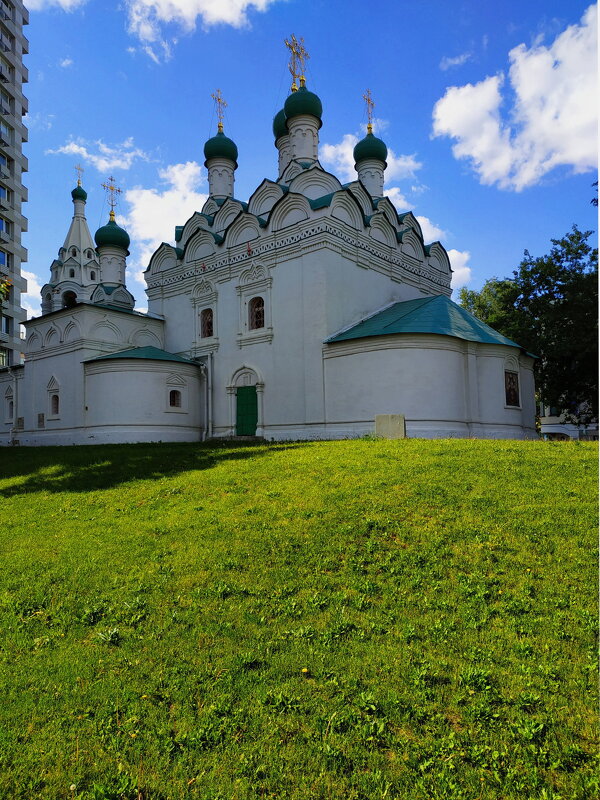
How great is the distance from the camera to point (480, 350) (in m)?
16.9

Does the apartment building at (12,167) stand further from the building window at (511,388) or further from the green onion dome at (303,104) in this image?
the building window at (511,388)

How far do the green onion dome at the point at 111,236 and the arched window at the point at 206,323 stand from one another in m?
7.04

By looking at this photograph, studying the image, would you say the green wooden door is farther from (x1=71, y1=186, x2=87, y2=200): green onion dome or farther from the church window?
(x1=71, y1=186, x2=87, y2=200): green onion dome

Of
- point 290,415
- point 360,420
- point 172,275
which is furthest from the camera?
point 172,275

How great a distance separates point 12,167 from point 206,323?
23.3 m

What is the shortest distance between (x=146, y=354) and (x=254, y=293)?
481cm

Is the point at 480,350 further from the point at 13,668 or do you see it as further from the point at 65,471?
the point at 13,668

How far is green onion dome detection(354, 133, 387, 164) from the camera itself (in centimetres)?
2309

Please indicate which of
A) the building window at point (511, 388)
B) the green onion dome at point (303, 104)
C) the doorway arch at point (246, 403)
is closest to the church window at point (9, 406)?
the doorway arch at point (246, 403)

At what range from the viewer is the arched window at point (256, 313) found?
65.3ft

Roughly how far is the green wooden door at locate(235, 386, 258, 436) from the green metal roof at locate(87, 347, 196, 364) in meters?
2.82

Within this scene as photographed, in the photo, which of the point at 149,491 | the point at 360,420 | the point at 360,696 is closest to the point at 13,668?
the point at 360,696

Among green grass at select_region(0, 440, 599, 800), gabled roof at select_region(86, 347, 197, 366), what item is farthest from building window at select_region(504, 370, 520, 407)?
gabled roof at select_region(86, 347, 197, 366)

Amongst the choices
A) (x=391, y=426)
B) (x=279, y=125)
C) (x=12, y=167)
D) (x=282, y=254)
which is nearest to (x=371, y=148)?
(x=279, y=125)
